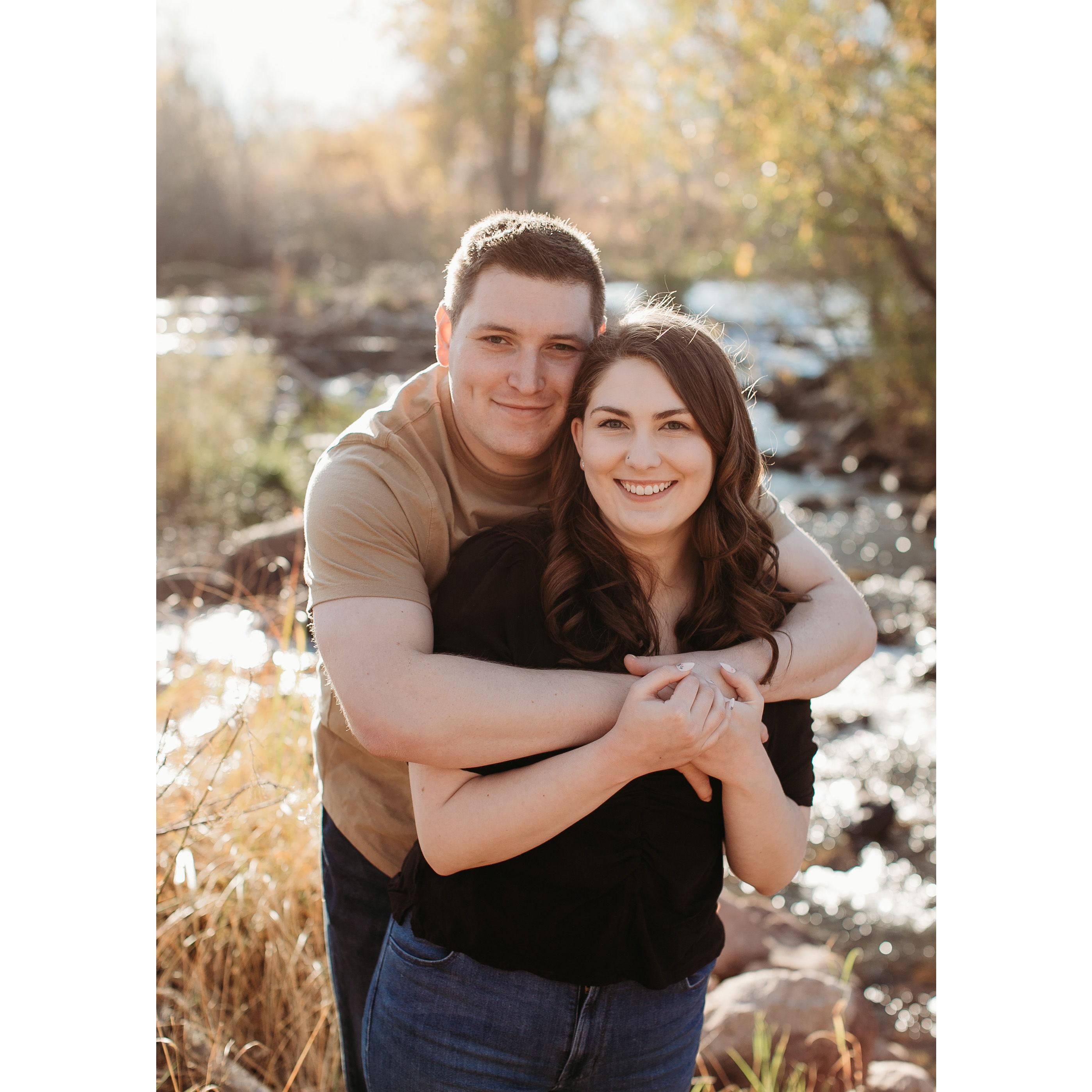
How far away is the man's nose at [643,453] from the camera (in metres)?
A: 1.50

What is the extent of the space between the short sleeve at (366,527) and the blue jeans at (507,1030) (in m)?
0.54

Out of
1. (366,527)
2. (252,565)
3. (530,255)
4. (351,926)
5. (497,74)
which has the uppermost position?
(497,74)

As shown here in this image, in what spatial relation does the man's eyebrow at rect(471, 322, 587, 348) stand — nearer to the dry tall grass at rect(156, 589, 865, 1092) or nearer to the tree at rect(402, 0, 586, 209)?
the dry tall grass at rect(156, 589, 865, 1092)

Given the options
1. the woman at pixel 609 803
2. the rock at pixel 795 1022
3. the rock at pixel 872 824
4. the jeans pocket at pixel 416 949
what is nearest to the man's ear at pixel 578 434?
the woman at pixel 609 803

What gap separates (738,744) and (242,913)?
161 centimetres

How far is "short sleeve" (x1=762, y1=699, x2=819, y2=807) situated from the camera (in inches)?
61.1

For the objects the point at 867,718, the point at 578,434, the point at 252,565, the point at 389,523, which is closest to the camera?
the point at 389,523

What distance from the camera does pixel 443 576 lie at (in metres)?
1.67

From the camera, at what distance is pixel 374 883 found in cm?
192

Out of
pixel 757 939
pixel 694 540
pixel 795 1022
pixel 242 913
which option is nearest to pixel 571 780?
pixel 694 540

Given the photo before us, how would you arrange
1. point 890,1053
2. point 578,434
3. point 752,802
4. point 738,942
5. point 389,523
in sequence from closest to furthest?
point 752,802, point 389,523, point 578,434, point 890,1053, point 738,942

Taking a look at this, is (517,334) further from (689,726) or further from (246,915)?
(246,915)
